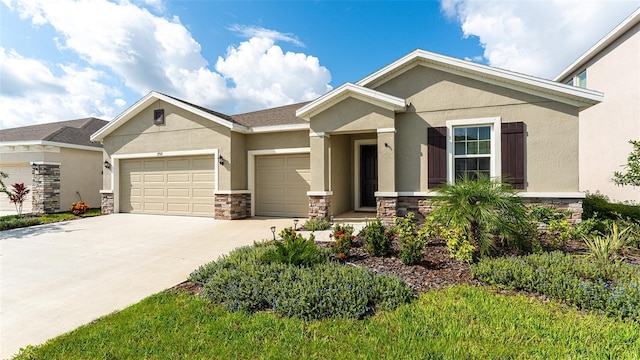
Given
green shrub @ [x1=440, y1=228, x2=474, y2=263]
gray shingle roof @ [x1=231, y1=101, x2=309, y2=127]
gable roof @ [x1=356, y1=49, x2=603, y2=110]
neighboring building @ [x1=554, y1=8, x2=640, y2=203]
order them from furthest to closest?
gray shingle roof @ [x1=231, y1=101, x2=309, y2=127]
neighboring building @ [x1=554, y1=8, x2=640, y2=203]
gable roof @ [x1=356, y1=49, x2=603, y2=110]
green shrub @ [x1=440, y1=228, x2=474, y2=263]

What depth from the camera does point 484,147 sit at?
7793mm

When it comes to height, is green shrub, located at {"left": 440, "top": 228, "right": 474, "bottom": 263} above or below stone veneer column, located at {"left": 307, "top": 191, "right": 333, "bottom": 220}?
below

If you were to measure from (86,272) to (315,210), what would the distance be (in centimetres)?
547

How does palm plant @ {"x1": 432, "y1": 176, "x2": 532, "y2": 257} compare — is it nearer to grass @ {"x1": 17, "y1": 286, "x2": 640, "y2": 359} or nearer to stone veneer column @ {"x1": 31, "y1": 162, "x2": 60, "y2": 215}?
grass @ {"x1": 17, "y1": 286, "x2": 640, "y2": 359}

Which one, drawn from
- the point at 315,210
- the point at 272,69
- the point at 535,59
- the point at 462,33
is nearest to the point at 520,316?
the point at 315,210

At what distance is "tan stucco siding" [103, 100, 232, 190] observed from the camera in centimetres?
1012

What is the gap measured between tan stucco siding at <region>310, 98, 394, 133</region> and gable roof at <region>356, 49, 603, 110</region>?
3.57ft

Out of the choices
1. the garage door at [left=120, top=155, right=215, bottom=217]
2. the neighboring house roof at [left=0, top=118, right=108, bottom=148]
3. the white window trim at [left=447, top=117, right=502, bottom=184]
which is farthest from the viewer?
the neighboring house roof at [left=0, top=118, right=108, bottom=148]

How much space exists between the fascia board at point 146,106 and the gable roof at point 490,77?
192 inches

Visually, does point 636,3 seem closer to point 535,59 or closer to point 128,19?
point 535,59

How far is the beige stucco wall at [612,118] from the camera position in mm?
9859

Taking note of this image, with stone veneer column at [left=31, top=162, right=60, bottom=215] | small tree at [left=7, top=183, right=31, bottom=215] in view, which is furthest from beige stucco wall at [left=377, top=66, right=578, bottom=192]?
small tree at [left=7, top=183, right=31, bottom=215]

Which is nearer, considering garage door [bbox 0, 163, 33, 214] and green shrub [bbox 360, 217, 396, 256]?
green shrub [bbox 360, 217, 396, 256]

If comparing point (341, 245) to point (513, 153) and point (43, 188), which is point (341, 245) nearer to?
point (513, 153)
